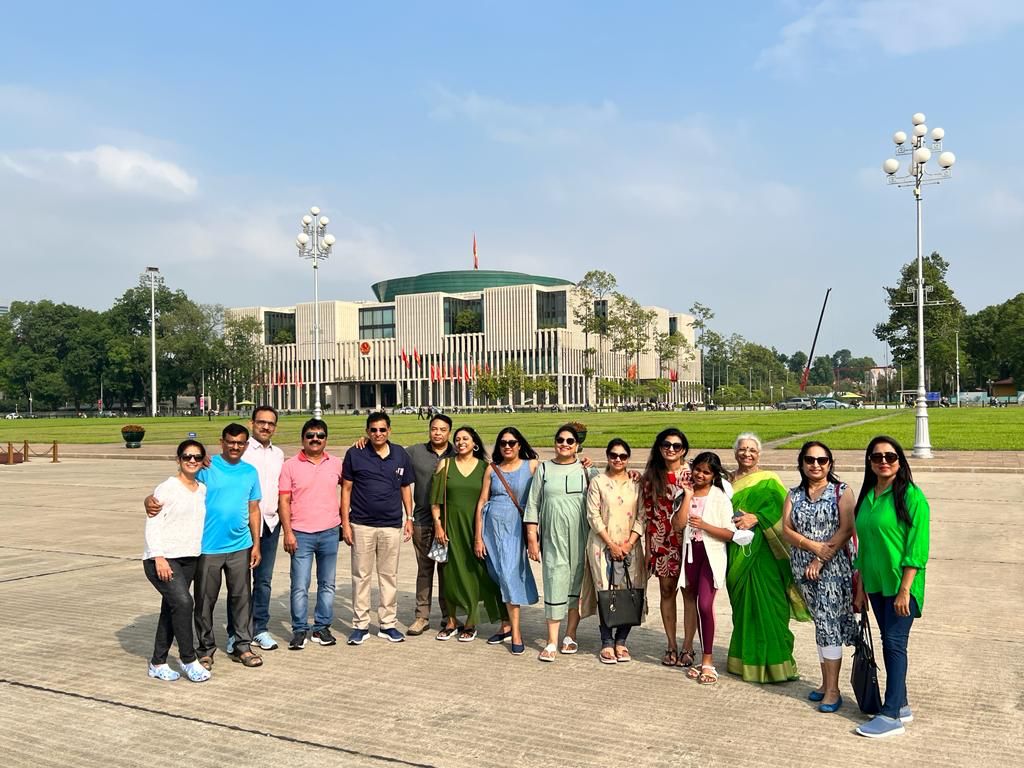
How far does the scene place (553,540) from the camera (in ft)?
19.2

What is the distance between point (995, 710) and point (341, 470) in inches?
177

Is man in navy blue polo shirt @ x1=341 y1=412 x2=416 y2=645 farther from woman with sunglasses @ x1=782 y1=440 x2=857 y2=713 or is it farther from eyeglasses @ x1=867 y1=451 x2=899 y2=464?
eyeglasses @ x1=867 y1=451 x2=899 y2=464

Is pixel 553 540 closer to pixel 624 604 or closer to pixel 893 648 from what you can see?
pixel 624 604

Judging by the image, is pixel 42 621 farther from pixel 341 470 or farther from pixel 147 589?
pixel 341 470

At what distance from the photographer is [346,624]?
7062mm

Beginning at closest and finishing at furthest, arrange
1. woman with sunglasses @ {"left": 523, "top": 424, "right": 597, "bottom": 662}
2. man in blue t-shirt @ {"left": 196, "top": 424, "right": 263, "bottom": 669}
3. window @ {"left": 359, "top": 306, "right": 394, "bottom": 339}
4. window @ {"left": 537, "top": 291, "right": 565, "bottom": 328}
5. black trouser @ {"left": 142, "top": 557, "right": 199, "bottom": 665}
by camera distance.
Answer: black trouser @ {"left": 142, "top": 557, "right": 199, "bottom": 665}, man in blue t-shirt @ {"left": 196, "top": 424, "right": 263, "bottom": 669}, woman with sunglasses @ {"left": 523, "top": 424, "right": 597, "bottom": 662}, window @ {"left": 537, "top": 291, "right": 565, "bottom": 328}, window @ {"left": 359, "top": 306, "right": 394, "bottom": 339}

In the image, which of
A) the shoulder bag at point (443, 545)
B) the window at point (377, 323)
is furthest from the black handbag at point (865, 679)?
the window at point (377, 323)

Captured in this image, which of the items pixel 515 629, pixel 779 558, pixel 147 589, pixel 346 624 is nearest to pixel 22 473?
pixel 147 589

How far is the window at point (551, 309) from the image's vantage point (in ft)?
357

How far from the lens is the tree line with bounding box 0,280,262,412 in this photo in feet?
344

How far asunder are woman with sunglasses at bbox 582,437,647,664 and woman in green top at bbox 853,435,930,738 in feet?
4.95

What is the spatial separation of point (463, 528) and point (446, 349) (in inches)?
4253

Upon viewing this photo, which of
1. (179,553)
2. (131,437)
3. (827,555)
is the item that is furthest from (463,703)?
(131,437)

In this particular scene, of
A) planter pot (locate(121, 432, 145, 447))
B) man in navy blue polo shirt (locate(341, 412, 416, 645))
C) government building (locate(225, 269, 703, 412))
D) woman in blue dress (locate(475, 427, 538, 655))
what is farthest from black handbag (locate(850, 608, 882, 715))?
government building (locate(225, 269, 703, 412))
